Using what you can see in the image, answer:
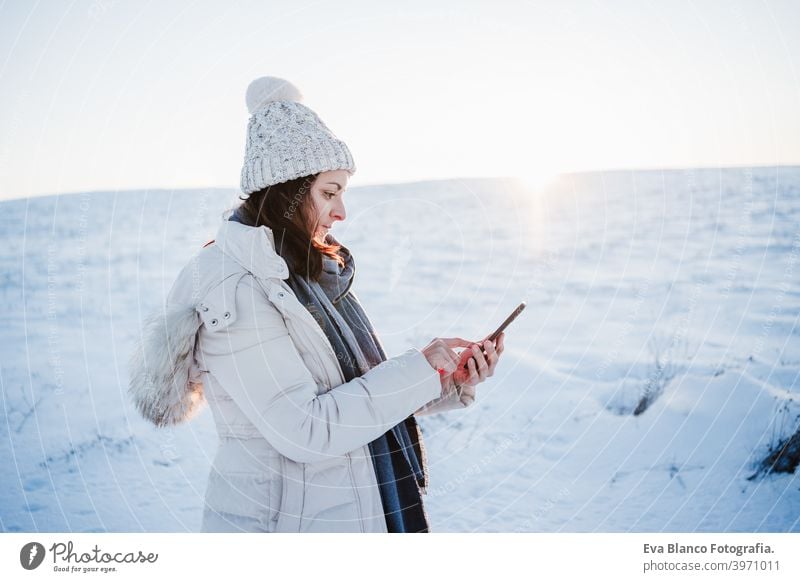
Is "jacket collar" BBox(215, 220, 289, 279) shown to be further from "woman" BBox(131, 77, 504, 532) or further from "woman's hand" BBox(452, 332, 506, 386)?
"woman's hand" BBox(452, 332, 506, 386)

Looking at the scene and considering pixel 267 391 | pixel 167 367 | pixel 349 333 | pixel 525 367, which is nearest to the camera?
pixel 267 391

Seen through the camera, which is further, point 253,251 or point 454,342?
point 454,342

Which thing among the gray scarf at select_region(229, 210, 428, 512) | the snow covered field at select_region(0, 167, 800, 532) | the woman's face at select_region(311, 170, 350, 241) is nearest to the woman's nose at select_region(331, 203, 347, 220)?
the woman's face at select_region(311, 170, 350, 241)

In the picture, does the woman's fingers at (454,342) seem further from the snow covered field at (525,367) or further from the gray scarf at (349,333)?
the snow covered field at (525,367)

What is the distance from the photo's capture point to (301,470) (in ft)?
5.69

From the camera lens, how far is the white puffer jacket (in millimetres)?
1612

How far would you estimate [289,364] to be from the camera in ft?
5.31

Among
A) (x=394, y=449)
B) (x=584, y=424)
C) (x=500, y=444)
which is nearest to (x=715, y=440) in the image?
(x=584, y=424)

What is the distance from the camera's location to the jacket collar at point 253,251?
5.38ft

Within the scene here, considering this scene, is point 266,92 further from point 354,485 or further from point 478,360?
point 354,485

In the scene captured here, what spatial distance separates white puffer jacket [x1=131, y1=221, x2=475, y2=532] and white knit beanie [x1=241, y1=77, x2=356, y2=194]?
172mm

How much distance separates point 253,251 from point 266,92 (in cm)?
49

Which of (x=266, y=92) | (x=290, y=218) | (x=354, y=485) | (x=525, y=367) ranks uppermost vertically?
(x=266, y=92)

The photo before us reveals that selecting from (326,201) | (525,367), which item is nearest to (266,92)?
(326,201)
